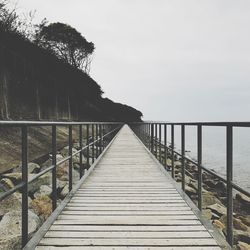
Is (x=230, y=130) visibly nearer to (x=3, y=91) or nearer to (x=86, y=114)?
(x=3, y=91)

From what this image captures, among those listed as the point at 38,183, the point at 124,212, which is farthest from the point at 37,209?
the point at 124,212

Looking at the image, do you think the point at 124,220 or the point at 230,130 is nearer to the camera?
the point at 230,130

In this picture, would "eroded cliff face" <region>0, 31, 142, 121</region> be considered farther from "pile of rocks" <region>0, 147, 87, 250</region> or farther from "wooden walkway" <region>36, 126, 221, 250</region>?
"wooden walkway" <region>36, 126, 221, 250</region>

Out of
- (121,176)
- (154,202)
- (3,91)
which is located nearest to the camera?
(154,202)

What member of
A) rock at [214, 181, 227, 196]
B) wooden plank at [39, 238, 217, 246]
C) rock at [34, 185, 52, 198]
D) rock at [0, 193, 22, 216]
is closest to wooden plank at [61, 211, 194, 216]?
wooden plank at [39, 238, 217, 246]

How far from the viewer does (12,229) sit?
4.45 m

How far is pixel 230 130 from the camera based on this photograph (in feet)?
10.7

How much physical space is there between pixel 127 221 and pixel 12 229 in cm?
143

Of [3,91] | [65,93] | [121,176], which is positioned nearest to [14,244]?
[121,176]

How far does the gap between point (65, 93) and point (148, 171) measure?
16.3m

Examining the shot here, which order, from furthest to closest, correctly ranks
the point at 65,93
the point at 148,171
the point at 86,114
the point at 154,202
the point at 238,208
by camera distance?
the point at 86,114
the point at 65,93
the point at 238,208
the point at 148,171
the point at 154,202

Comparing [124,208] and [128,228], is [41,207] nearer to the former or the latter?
[124,208]

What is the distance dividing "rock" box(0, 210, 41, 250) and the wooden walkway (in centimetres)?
46

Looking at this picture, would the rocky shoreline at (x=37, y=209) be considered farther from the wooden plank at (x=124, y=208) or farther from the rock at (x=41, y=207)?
the wooden plank at (x=124, y=208)
